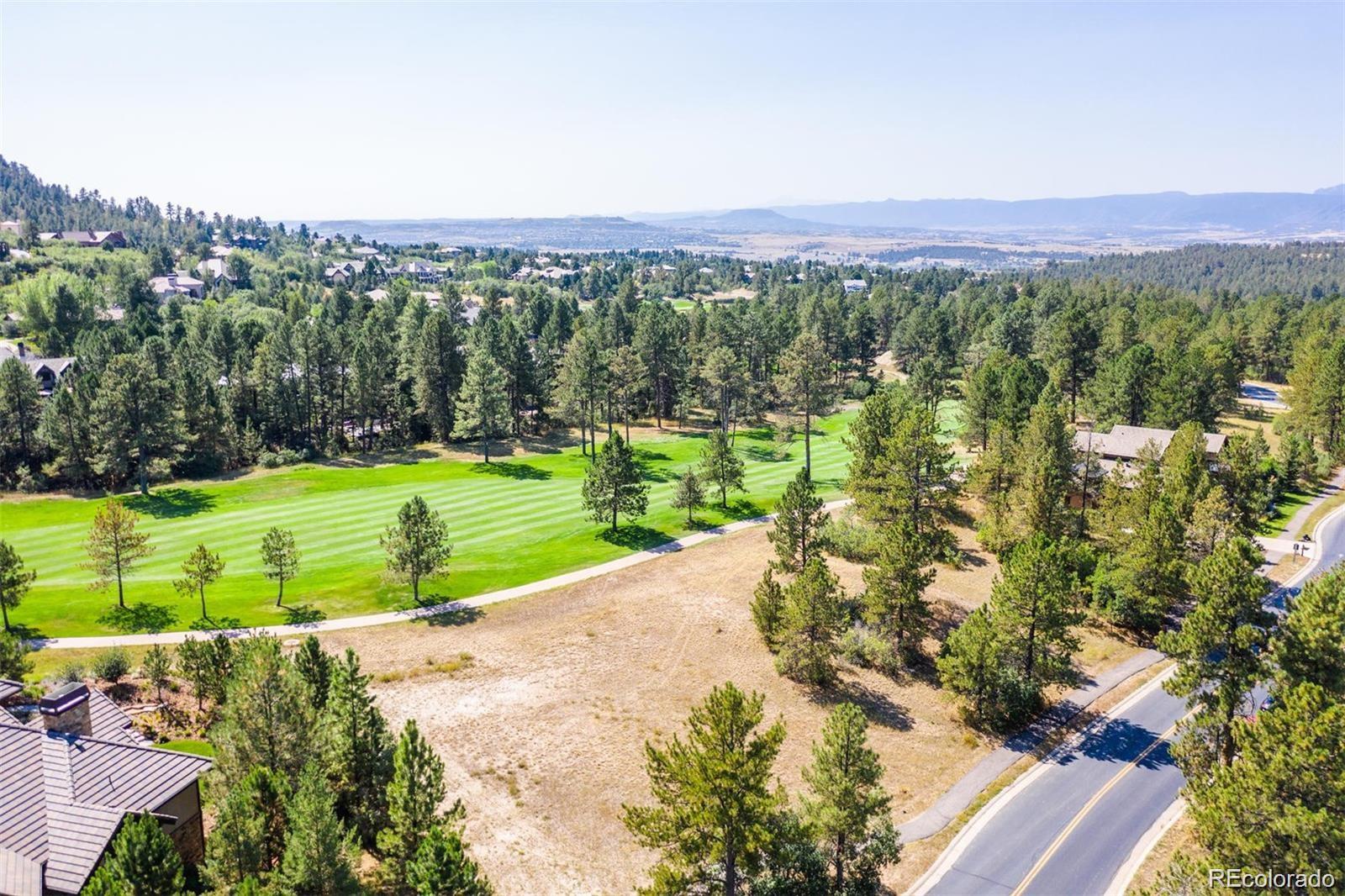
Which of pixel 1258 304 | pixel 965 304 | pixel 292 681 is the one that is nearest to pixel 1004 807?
pixel 292 681

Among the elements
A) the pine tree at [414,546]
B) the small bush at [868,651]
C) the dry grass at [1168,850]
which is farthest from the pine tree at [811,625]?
the pine tree at [414,546]

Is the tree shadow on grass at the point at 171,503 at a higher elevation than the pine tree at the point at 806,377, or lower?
lower

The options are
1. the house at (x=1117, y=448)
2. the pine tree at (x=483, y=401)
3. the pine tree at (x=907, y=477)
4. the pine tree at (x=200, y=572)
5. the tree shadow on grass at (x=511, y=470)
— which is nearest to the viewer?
the pine tree at (x=200, y=572)

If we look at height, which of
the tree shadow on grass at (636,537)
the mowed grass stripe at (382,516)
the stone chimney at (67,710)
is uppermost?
the stone chimney at (67,710)

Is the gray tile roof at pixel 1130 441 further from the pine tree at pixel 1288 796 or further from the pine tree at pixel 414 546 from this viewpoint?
the pine tree at pixel 414 546

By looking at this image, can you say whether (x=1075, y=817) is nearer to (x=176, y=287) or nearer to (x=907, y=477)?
(x=907, y=477)

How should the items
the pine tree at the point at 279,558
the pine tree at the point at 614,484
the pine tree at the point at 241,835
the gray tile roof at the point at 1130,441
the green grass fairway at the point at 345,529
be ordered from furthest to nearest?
the gray tile roof at the point at 1130,441 < the pine tree at the point at 614,484 < the green grass fairway at the point at 345,529 < the pine tree at the point at 279,558 < the pine tree at the point at 241,835

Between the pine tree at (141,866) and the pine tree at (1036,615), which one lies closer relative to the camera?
the pine tree at (141,866)

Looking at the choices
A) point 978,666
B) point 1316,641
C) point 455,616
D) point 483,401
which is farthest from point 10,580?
point 1316,641
